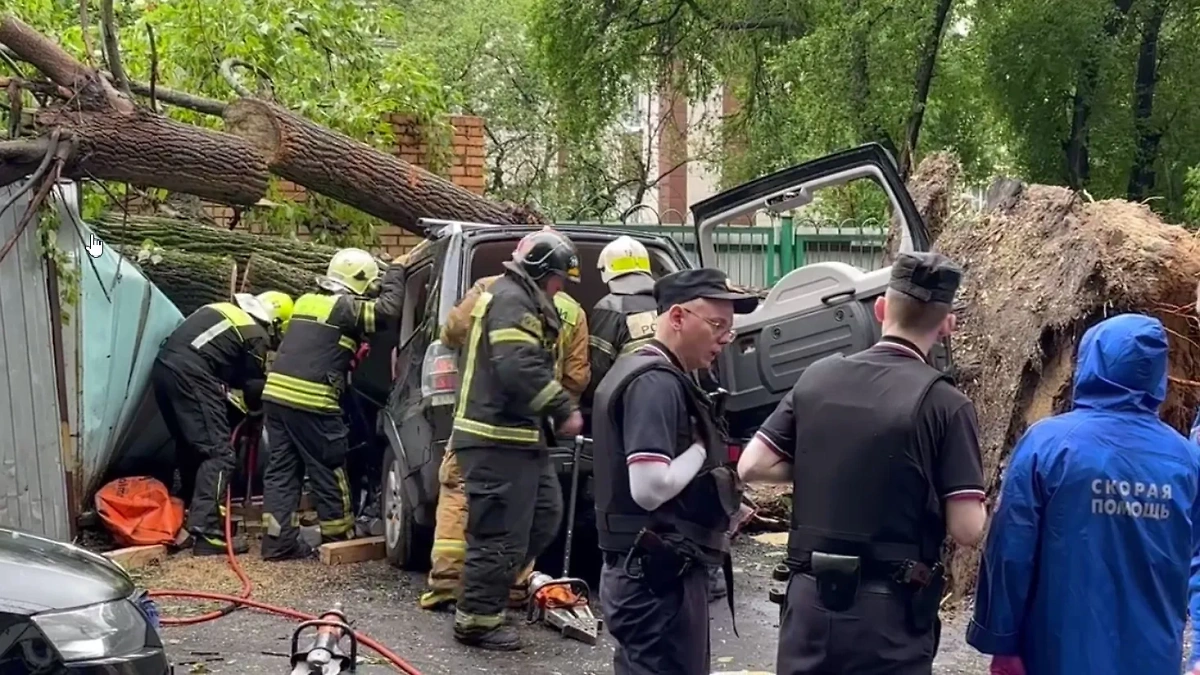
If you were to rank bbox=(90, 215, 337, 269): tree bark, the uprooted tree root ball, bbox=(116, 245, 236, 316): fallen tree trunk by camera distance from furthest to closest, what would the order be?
bbox=(90, 215, 337, 269): tree bark → bbox=(116, 245, 236, 316): fallen tree trunk → the uprooted tree root ball

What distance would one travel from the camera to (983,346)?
7078 millimetres

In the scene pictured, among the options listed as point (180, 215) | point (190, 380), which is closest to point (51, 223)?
point (190, 380)

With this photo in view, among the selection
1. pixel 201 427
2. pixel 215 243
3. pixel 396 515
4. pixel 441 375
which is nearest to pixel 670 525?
pixel 441 375

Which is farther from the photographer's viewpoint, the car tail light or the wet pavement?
the car tail light

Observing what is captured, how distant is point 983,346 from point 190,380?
176 inches

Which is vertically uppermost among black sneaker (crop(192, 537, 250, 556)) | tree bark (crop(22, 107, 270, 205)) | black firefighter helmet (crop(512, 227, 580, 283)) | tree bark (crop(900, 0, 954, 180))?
tree bark (crop(900, 0, 954, 180))

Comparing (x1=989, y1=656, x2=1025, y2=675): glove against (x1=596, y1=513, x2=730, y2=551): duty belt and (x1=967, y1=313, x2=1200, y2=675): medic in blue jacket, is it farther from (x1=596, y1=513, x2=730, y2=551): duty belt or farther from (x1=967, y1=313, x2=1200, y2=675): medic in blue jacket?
(x1=596, y1=513, x2=730, y2=551): duty belt

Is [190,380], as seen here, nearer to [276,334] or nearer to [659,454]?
[276,334]

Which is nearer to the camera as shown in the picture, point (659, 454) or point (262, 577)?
point (659, 454)

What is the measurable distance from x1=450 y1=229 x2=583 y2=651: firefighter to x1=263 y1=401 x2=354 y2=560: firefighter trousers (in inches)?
75.5

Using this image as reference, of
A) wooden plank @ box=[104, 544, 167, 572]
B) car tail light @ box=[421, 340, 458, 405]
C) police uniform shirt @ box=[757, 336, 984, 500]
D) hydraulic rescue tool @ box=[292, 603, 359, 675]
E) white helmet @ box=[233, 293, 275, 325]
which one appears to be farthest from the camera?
white helmet @ box=[233, 293, 275, 325]

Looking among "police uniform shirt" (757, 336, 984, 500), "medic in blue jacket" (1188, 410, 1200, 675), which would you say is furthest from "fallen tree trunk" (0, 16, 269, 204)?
"medic in blue jacket" (1188, 410, 1200, 675)

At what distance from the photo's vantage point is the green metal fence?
13320 mm

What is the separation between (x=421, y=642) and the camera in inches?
247
